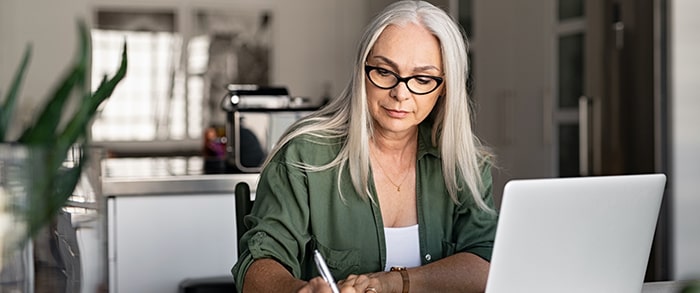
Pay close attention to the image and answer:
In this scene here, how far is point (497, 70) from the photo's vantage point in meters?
5.05

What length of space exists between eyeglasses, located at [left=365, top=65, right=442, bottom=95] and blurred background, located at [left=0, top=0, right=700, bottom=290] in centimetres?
44

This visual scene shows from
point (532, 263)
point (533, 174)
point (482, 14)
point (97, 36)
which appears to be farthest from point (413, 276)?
point (97, 36)

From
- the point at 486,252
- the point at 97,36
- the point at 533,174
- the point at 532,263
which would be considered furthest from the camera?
the point at 97,36

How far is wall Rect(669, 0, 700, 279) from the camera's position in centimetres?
326

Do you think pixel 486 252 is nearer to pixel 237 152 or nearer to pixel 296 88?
pixel 237 152

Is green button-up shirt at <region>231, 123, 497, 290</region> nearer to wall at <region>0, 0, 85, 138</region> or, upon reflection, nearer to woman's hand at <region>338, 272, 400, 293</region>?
woman's hand at <region>338, 272, 400, 293</region>

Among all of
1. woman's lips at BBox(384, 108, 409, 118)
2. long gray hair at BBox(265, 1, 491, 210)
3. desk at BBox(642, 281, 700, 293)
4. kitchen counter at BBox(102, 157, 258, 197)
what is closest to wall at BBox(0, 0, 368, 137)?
kitchen counter at BBox(102, 157, 258, 197)

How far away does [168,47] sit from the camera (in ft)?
22.6

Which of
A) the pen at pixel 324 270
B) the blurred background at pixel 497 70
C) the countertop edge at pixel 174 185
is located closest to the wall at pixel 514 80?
the blurred background at pixel 497 70

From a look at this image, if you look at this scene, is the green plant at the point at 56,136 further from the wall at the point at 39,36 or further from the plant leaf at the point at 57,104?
the wall at the point at 39,36

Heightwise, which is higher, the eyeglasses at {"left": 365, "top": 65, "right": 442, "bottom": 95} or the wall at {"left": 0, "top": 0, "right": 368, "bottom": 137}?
the wall at {"left": 0, "top": 0, "right": 368, "bottom": 137}

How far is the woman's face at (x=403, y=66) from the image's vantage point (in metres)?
1.63

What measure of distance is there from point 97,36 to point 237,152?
4.24 m

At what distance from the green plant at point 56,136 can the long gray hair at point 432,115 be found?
3.47 feet
